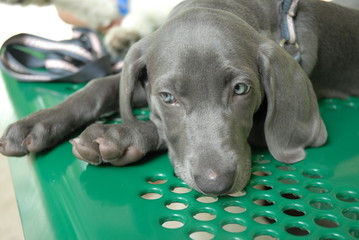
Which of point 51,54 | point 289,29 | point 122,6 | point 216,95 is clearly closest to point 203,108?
point 216,95

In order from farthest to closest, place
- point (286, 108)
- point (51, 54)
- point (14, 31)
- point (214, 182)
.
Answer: point (14, 31), point (51, 54), point (286, 108), point (214, 182)

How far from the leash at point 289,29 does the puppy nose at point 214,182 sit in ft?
2.85

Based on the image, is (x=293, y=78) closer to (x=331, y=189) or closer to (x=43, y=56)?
(x=331, y=189)

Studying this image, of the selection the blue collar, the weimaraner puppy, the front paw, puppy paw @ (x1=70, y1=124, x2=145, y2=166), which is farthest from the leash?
the blue collar

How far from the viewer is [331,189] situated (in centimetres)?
150

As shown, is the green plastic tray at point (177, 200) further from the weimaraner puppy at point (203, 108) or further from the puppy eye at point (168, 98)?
the puppy eye at point (168, 98)

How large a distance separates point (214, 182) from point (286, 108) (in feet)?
1.55

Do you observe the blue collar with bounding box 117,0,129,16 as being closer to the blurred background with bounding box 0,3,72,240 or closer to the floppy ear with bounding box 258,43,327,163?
the blurred background with bounding box 0,3,72,240

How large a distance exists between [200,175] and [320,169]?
0.48 m

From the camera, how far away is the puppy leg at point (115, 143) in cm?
153

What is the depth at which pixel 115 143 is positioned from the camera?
61.1 inches

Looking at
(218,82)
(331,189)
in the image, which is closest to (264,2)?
(218,82)

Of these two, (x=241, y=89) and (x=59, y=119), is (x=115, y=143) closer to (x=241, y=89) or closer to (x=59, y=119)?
(x=59, y=119)

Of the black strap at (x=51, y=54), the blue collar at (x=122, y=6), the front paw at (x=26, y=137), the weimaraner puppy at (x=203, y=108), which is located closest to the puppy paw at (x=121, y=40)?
the black strap at (x=51, y=54)
